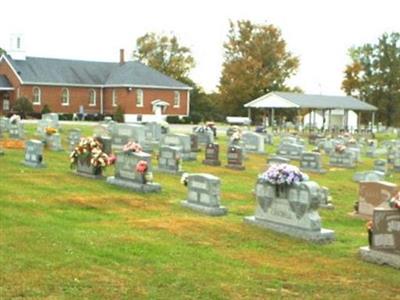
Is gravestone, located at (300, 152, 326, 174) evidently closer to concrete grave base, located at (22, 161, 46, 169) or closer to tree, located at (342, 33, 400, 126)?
concrete grave base, located at (22, 161, 46, 169)

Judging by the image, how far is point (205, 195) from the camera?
1680 cm

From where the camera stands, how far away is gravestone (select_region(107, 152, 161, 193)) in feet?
63.5

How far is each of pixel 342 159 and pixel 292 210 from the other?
72.3 feet

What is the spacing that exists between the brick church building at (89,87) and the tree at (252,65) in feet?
45.9

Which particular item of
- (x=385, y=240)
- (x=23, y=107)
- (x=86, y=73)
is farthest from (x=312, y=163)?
(x=86, y=73)

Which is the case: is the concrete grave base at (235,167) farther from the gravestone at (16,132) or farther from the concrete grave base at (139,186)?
the gravestone at (16,132)

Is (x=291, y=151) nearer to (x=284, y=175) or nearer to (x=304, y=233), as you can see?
(x=284, y=175)

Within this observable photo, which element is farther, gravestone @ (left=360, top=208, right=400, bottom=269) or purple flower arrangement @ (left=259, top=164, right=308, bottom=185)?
purple flower arrangement @ (left=259, top=164, right=308, bottom=185)

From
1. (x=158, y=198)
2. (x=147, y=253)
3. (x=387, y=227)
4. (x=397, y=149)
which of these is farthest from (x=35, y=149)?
(x=397, y=149)

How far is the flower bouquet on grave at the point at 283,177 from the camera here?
46.8 feet

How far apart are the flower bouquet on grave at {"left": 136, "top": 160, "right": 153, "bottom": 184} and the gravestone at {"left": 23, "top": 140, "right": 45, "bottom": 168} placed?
17.5 ft

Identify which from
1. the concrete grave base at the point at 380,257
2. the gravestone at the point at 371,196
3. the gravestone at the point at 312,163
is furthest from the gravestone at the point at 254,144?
the concrete grave base at the point at 380,257

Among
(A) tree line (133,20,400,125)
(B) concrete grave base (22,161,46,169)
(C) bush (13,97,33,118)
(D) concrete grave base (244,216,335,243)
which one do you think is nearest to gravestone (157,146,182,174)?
(B) concrete grave base (22,161,46,169)

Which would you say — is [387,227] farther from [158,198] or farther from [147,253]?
[158,198]
